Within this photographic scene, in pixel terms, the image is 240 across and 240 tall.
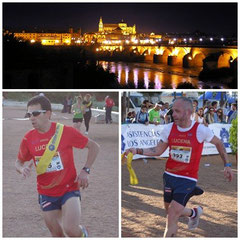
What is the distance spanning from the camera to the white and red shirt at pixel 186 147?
13.6 ft

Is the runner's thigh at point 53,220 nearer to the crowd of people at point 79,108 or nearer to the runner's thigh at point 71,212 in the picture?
the runner's thigh at point 71,212

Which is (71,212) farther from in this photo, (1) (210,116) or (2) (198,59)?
(2) (198,59)

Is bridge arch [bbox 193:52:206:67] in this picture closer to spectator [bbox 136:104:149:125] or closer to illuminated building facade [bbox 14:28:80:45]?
illuminated building facade [bbox 14:28:80:45]

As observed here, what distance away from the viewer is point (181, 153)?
165 inches

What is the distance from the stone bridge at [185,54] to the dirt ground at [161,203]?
29.0 metres

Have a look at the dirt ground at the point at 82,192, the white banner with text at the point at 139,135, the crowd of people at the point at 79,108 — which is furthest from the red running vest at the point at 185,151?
the white banner with text at the point at 139,135

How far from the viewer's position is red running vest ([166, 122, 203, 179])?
13.7 ft

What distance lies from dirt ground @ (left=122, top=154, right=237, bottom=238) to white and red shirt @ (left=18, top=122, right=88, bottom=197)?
3.29 feet

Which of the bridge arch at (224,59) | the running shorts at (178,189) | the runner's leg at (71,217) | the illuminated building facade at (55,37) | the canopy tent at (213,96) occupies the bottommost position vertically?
the runner's leg at (71,217)

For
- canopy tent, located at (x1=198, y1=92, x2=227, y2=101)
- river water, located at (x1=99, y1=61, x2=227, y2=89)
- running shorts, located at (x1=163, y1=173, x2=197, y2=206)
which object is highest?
river water, located at (x1=99, y1=61, x2=227, y2=89)

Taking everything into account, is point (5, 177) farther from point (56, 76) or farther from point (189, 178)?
point (56, 76)

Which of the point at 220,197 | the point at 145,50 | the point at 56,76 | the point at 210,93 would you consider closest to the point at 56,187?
the point at 220,197

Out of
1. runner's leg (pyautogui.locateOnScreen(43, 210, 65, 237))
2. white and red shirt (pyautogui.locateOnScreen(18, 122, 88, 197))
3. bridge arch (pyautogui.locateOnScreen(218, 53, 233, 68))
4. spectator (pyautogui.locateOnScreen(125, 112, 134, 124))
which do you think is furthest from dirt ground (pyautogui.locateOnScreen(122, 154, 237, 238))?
bridge arch (pyautogui.locateOnScreen(218, 53, 233, 68))

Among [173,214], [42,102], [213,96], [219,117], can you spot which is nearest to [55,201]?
[42,102]
